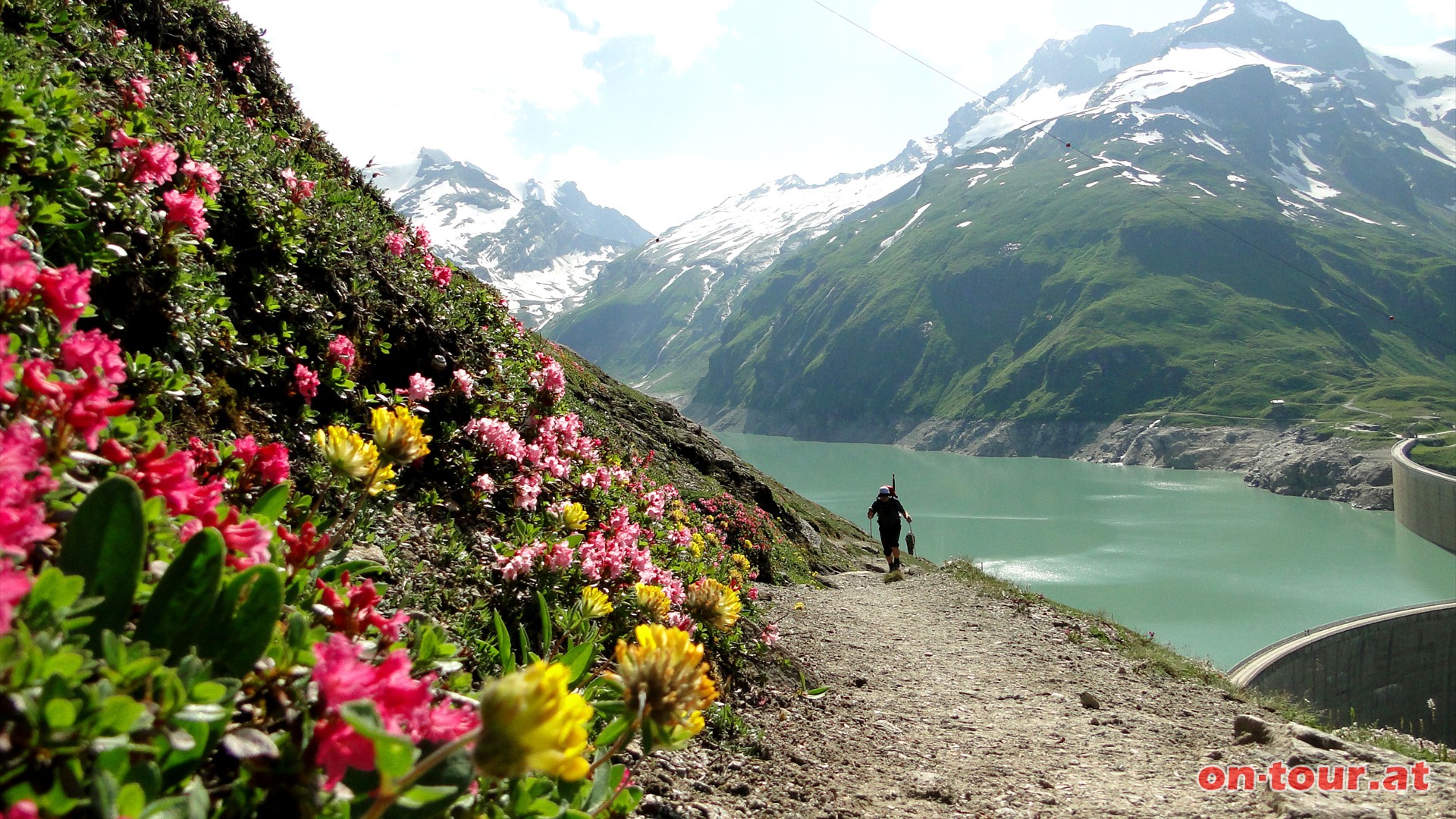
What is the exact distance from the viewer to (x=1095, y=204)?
168 meters

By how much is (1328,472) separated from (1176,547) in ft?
122

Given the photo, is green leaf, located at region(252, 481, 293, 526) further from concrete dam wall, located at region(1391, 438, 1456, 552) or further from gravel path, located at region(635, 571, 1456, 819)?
concrete dam wall, located at region(1391, 438, 1456, 552)

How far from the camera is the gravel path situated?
12.7ft

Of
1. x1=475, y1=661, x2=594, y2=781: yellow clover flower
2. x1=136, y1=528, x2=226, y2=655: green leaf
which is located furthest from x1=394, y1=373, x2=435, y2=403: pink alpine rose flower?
x1=475, y1=661, x2=594, y2=781: yellow clover flower

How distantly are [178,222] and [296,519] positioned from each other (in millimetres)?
1340

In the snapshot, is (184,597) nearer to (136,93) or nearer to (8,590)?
(8,590)

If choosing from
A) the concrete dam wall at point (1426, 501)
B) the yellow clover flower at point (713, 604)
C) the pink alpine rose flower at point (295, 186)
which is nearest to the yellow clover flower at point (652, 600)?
the yellow clover flower at point (713, 604)

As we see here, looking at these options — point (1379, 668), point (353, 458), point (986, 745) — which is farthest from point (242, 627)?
point (1379, 668)

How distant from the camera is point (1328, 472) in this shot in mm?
70062

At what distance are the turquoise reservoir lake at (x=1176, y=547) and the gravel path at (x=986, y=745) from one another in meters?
2.47

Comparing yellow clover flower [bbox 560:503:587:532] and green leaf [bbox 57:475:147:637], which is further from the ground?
green leaf [bbox 57:475:147:637]

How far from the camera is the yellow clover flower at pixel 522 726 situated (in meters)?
1.10

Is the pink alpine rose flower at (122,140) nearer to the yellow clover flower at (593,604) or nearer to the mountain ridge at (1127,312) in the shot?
the yellow clover flower at (593,604)

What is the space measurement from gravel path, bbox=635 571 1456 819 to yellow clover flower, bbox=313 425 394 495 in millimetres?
1848
